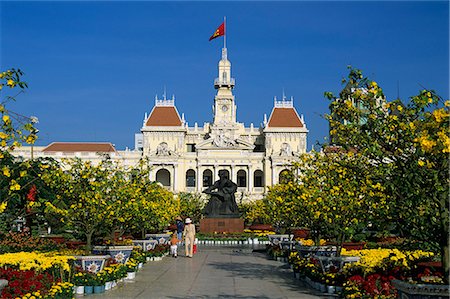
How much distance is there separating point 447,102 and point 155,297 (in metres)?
7.33

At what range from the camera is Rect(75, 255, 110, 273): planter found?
14.5m

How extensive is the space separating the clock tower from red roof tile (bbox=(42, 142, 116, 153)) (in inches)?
643

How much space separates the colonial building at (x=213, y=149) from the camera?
278 feet

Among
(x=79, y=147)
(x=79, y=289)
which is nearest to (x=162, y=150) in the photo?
(x=79, y=147)

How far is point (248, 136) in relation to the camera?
9250 cm

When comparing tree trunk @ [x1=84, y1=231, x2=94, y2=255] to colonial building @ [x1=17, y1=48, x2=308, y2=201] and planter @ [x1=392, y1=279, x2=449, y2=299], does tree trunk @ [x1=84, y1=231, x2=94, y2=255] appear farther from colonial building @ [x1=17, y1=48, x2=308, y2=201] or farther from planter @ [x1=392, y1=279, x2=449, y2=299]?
colonial building @ [x1=17, y1=48, x2=308, y2=201]

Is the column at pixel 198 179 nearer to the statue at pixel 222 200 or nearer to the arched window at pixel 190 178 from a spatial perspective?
the arched window at pixel 190 178

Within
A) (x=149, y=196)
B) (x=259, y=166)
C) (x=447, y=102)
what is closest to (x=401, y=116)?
(x=447, y=102)

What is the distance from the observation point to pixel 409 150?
31.1ft

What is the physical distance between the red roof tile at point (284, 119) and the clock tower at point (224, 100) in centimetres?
594

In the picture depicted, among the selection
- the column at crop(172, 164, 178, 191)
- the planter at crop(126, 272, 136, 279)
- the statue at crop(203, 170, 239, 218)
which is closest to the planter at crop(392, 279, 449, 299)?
Answer: the planter at crop(126, 272, 136, 279)

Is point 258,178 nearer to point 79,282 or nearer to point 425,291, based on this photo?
point 79,282

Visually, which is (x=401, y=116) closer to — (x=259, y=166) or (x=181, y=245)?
(x=181, y=245)

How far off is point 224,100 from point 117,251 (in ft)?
243
